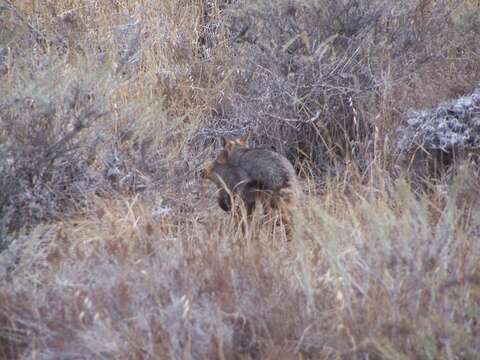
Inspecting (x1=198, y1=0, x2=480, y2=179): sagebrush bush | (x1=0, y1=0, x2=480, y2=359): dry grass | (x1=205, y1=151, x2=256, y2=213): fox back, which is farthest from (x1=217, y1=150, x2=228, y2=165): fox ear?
(x1=198, y1=0, x2=480, y2=179): sagebrush bush

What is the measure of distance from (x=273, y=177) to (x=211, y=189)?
84cm

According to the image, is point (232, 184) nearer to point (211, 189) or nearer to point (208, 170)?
point (208, 170)

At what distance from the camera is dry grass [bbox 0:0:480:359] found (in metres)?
3.62

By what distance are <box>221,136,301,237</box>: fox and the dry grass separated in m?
0.18

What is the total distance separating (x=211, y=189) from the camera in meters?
6.23

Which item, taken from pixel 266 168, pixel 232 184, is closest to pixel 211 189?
pixel 232 184

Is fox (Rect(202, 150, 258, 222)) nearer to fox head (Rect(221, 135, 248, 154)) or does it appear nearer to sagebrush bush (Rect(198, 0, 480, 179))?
fox head (Rect(221, 135, 248, 154))

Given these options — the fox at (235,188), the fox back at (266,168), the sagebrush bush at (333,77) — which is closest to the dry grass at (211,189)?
Result: the sagebrush bush at (333,77)

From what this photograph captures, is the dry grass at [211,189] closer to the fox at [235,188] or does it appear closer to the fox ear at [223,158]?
the fox at [235,188]

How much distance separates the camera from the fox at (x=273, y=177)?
539 centimetres

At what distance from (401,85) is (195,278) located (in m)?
3.46

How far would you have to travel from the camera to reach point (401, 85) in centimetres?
683

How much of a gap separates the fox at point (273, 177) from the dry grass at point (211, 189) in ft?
0.57

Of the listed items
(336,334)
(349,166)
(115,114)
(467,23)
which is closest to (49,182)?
(115,114)
